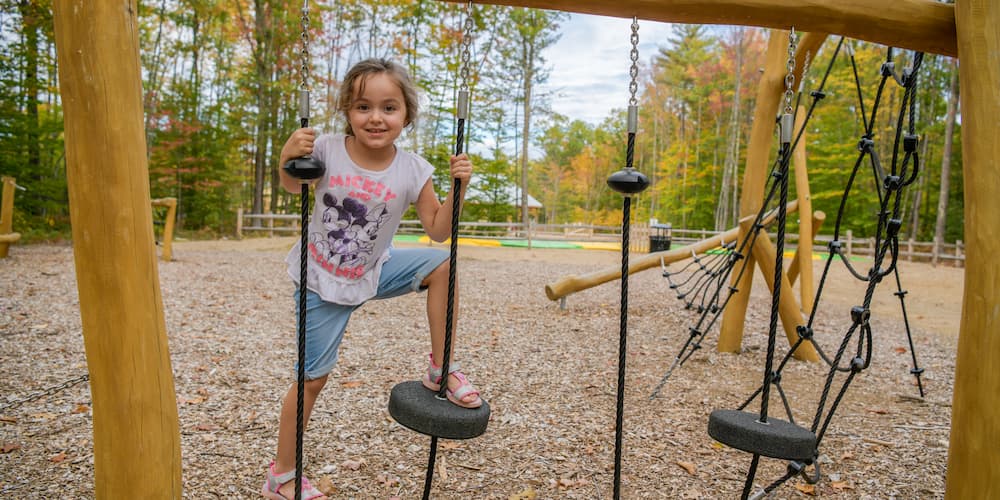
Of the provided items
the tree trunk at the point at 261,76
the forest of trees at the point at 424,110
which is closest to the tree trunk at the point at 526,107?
the forest of trees at the point at 424,110

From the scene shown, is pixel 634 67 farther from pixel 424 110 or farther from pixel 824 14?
pixel 424 110

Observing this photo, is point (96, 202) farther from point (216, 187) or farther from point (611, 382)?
point (216, 187)

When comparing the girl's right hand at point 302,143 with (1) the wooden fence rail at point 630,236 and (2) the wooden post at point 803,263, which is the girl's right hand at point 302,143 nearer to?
(2) the wooden post at point 803,263

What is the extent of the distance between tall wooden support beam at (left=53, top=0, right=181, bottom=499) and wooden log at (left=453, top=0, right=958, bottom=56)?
975 millimetres

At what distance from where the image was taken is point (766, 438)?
1.48 m

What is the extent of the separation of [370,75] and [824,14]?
1362 mm

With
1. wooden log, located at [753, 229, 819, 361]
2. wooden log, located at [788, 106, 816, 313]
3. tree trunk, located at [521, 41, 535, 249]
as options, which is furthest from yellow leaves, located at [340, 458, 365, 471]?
tree trunk, located at [521, 41, 535, 249]

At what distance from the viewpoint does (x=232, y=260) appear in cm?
992

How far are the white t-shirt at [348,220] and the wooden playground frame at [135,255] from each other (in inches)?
19.4

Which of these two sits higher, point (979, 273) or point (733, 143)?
point (733, 143)

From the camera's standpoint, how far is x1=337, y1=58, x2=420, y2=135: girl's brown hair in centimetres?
178

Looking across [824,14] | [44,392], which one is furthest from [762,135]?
[44,392]

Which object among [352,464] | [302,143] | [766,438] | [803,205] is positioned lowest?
[352,464]

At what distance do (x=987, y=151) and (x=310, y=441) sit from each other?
264cm
